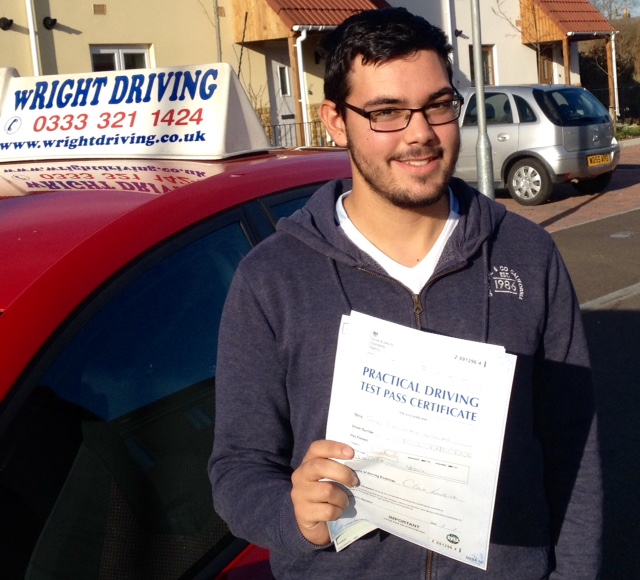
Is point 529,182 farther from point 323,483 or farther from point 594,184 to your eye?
point 323,483

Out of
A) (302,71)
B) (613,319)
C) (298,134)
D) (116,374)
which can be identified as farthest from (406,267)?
(298,134)

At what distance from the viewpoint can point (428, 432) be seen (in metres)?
1.54

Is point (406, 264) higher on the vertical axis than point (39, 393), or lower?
higher

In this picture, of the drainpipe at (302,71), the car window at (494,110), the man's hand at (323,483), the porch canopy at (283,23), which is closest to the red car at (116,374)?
the man's hand at (323,483)

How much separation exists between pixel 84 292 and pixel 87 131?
146 cm

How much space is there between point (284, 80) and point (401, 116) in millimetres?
18005

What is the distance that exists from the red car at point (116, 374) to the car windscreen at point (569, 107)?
1222 cm

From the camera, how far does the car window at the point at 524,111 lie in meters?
14.3

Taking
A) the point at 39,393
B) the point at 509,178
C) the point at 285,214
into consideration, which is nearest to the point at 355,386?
the point at 39,393

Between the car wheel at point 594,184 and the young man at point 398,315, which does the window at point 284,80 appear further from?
the young man at point 398,315

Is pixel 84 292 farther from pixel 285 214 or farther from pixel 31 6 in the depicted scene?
pixel 31 6

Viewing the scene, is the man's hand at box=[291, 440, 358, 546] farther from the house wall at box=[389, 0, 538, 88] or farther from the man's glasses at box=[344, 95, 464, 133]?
the house wall at box=[389, 0, 538, 88]

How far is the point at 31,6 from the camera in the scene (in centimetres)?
1435

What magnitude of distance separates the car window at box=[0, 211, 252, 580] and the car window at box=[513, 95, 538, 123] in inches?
492
